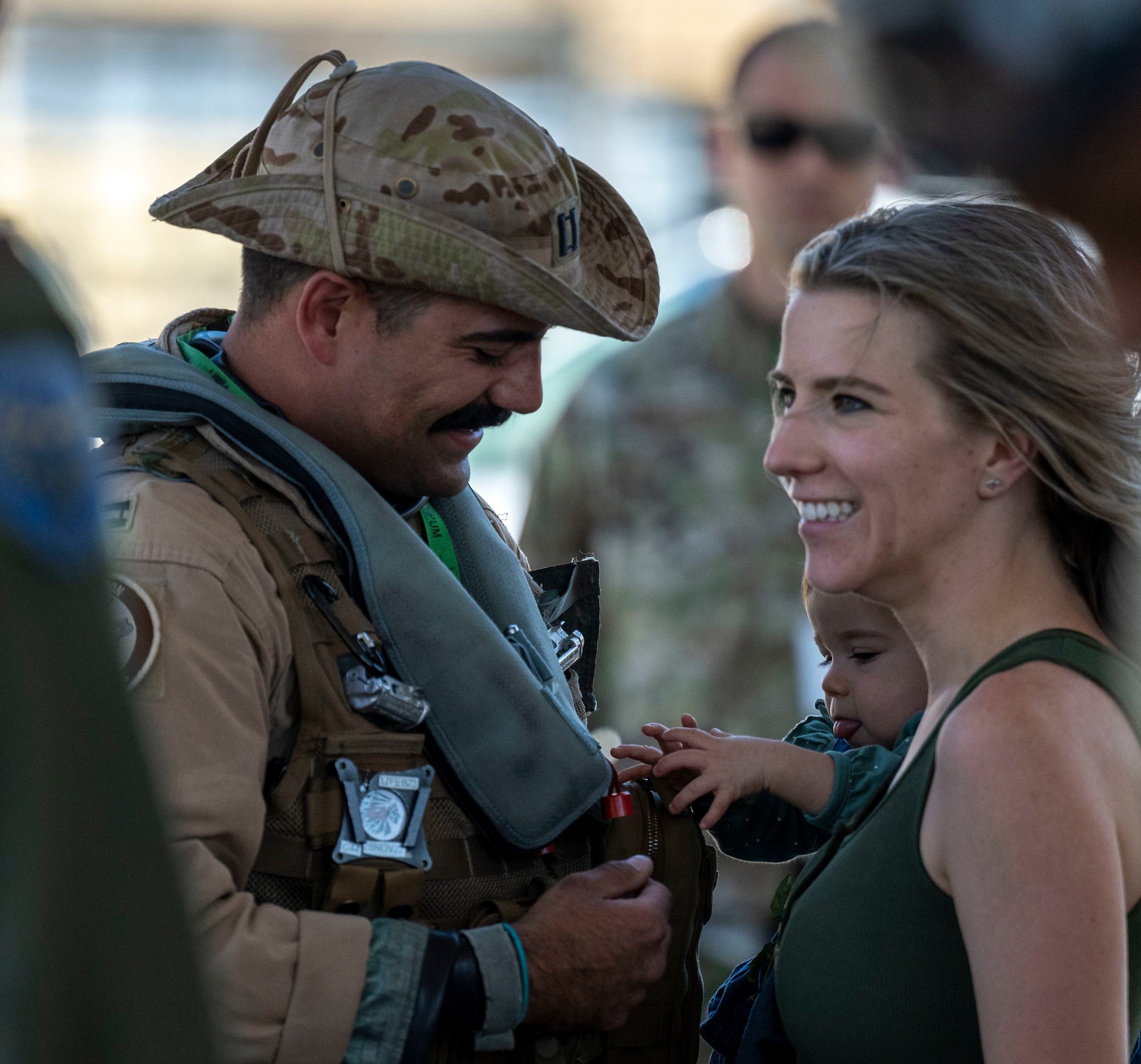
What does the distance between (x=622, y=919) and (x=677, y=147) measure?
34.0ft

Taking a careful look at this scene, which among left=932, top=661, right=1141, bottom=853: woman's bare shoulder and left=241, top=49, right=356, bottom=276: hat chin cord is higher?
left=241, top=49, right=356, bottom=276: hat chin cord

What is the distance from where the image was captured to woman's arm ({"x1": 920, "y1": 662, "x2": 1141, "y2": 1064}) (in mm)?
1651

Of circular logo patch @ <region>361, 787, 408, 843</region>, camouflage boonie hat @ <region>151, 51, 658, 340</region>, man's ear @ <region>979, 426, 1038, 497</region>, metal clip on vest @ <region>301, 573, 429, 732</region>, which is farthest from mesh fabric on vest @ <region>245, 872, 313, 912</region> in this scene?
man's ear @ <region>979, 426, 1038, 497</region>

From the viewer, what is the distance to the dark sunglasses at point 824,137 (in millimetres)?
4172

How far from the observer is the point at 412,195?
2496 millimetres

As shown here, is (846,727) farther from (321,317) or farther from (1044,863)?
(321,317)

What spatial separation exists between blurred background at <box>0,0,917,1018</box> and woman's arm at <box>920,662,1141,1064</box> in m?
8.63

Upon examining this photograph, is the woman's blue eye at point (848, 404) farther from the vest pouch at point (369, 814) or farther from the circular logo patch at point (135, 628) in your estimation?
the circular logo patch at point (135, 628)

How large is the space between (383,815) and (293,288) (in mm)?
966

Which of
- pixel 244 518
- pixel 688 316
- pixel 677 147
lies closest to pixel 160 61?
pixel 677 147

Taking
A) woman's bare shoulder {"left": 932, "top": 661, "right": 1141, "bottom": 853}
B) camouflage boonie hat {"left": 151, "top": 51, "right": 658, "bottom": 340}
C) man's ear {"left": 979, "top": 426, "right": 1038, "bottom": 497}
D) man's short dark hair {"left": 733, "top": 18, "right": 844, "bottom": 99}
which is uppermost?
man's short dark hair {"left": 733, "top": 18, "right": 844, "bottom": 99}

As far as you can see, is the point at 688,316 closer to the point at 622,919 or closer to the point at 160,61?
the point at 622,919

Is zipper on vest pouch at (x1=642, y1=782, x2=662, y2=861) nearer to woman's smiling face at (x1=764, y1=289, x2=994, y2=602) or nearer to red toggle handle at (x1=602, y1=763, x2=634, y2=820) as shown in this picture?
red toggle handle at (x1=602, y1=763, x2=634, y2=820)

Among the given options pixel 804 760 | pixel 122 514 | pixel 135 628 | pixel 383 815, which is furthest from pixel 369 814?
pixel 804 760
